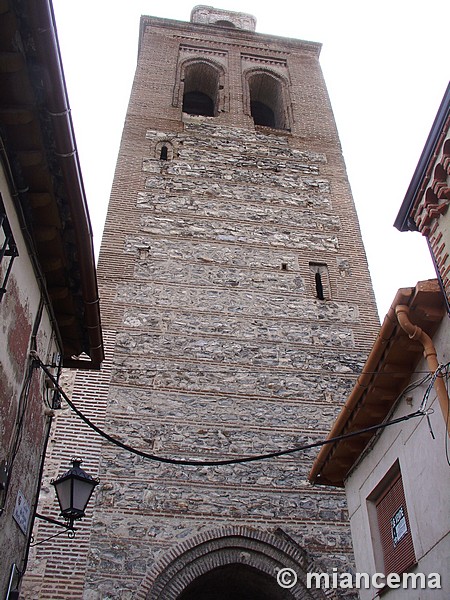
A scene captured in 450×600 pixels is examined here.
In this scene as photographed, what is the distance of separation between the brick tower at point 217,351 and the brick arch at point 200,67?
4.6 inches

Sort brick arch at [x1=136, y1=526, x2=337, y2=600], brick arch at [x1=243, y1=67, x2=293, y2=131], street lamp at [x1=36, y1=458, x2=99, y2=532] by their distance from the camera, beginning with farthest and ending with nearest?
brick arch at [x1=243, y1=67, x2=293, y2=131], brick arch at [x1=136, y1=526, x2=337, y2=600], street lamp at [x1=36, y1=458, x2=99, y2=532]

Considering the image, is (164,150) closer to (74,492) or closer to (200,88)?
(200,88)

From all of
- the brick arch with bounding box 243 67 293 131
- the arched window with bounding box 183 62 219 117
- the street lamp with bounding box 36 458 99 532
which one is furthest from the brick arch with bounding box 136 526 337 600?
the arched window with bounding box 183 62 219 117

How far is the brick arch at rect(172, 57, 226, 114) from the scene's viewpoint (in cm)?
1421

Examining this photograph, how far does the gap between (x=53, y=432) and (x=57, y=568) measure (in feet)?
5.50

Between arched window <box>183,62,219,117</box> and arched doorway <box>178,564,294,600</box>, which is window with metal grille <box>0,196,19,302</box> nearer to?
arched doorway <box>178,564,294,600</box>

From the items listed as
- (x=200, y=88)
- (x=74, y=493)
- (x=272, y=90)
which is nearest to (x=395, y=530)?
(x=74, y=493)

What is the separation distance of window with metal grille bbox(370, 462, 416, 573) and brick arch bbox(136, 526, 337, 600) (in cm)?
227

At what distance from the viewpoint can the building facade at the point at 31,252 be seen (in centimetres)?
364

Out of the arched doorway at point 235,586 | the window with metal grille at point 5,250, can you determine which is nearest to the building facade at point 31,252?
the window with metal grille at point 5,250

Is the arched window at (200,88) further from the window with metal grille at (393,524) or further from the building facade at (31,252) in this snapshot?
the window with metal grille at (393,524)

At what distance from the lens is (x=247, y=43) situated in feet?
54.4

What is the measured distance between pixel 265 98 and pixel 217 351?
9.33 m

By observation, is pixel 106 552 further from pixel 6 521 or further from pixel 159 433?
pixel 6 521
